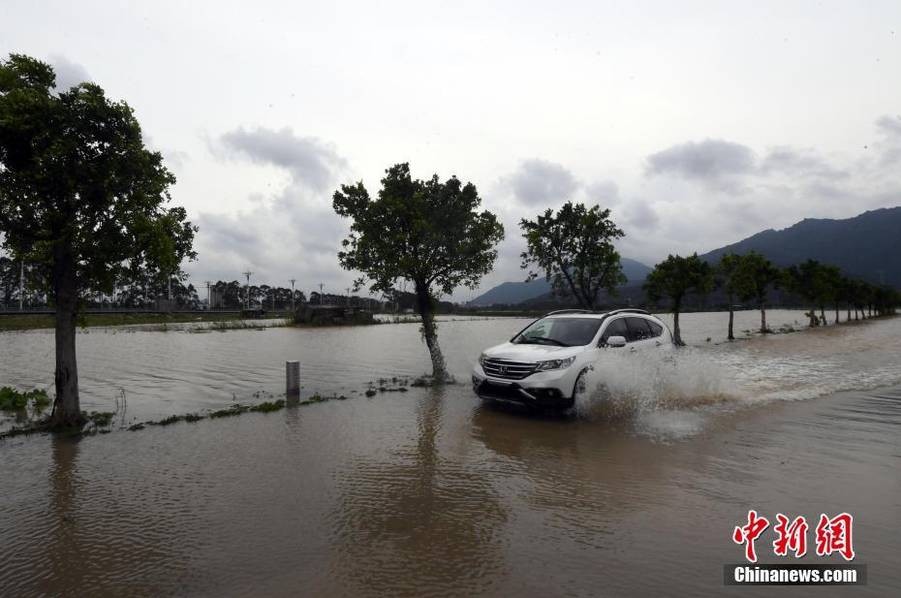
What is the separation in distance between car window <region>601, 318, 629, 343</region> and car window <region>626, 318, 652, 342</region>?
107 millimetres

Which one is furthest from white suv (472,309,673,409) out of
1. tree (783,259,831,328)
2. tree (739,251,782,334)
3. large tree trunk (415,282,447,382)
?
tree (783,259,831,328)

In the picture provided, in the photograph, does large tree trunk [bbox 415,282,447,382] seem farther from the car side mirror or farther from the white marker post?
the car side mirror

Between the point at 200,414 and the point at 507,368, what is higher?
the point at 507,368

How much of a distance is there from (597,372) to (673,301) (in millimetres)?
22344

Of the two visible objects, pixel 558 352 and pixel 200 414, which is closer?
pixel 558 352

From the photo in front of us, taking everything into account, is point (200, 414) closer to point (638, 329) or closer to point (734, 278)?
point (638, 329)

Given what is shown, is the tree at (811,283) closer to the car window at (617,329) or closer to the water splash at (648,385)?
the water splash at (648,385)

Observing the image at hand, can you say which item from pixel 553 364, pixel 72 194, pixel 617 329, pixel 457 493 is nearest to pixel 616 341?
pixel 617 329

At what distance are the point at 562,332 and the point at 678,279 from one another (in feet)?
68.0

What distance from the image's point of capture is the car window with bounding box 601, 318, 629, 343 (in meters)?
10.4

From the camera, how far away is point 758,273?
113 ft

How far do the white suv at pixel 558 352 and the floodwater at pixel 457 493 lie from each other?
1.54 feet

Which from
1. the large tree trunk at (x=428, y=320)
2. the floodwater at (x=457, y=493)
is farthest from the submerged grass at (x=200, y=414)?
the large tree trunk at (x=428, y=320)

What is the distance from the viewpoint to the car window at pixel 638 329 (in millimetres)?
10812
